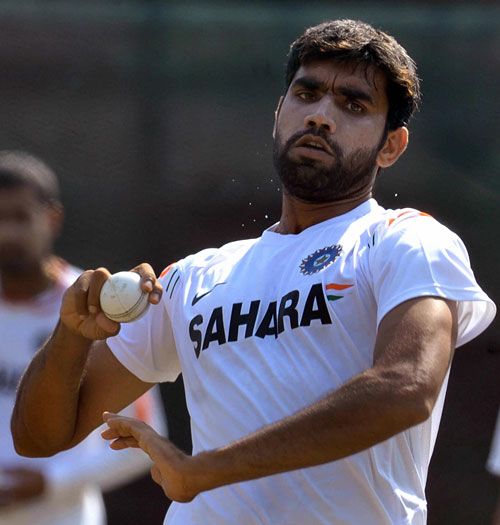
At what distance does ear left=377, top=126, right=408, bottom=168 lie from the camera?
94.2 inches

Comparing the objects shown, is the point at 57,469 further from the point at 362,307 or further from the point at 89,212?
the point at 362,307

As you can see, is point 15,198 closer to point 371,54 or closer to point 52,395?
point 52,395

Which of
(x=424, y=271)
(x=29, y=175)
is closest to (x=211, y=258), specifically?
(x=424, y=271)

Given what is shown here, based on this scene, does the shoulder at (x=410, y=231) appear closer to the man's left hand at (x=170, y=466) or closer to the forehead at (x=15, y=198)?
the man's left hand at (x=170, y=466)

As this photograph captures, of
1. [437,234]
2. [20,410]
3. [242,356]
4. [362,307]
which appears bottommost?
[20,410]

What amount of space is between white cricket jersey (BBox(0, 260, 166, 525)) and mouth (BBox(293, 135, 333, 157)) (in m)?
1.15

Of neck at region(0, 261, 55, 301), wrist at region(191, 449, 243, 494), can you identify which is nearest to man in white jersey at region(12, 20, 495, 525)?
wrist at region(191, 449, 243, 494)

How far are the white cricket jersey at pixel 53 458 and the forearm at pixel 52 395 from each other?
822 millimetres

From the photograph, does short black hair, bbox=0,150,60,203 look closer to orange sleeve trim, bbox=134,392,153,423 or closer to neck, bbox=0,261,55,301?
neck, bbox=0,261,55,301

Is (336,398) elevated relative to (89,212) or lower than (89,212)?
elevated

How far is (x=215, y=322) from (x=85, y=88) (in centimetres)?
167

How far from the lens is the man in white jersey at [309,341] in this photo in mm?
1721

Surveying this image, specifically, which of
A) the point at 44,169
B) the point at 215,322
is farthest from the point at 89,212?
the point at 215,322

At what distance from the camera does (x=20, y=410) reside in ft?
7.57
